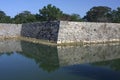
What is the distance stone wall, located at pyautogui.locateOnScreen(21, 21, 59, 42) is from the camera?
72.8 ft

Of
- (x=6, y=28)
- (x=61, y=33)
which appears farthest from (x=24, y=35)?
(x=61, y=33)

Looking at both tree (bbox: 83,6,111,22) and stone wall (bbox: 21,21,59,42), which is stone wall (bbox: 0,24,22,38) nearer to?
stone wall (bbox: 21,21,59,42)

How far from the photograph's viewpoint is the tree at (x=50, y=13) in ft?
132

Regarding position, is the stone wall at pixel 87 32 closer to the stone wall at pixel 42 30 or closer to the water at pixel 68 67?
the stone wall at pixel 42 30

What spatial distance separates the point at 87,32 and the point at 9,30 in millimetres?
12567

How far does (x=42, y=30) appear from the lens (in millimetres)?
25688

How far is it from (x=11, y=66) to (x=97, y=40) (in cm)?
1169

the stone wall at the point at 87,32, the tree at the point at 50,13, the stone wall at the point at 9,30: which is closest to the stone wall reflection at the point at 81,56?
the stone wall at the point at 87,32

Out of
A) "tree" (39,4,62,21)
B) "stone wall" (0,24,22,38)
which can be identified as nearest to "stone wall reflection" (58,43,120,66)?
"stone wall" (0,24,22,38)

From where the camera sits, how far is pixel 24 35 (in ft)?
104

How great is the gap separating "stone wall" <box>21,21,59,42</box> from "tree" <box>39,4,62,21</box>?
355 inches

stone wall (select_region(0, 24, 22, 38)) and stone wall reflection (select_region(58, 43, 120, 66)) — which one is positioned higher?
stone wall (select_region(0, 24, 22, 38))

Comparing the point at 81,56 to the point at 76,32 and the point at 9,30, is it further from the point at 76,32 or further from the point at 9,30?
the point at 9,30

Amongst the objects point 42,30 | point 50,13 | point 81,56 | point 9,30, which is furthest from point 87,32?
point 50,13
